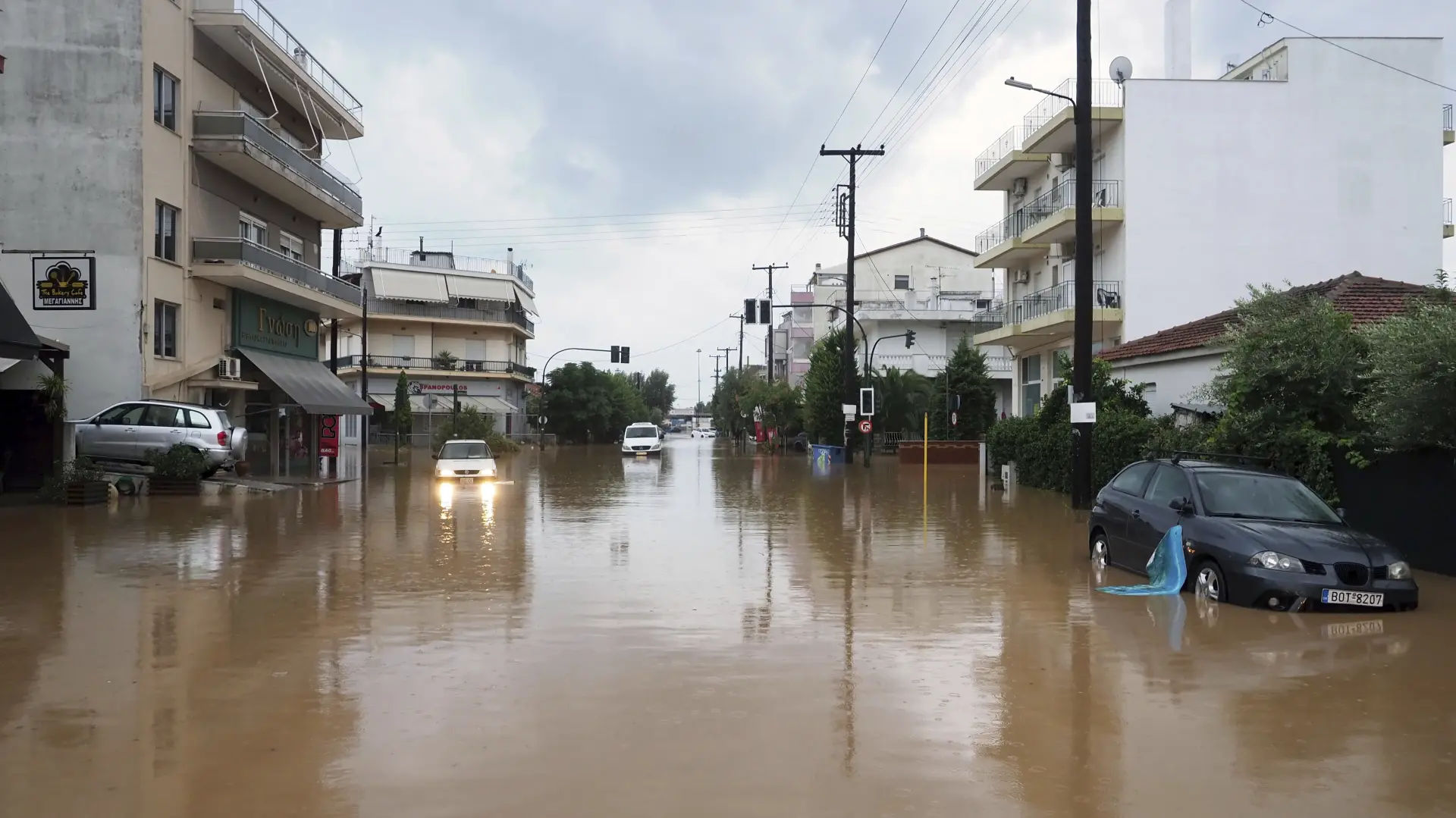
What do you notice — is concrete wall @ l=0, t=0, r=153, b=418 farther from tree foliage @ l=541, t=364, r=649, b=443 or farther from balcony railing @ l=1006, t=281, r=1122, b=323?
tree foliage @ l=541, t=364, r=649, b=443

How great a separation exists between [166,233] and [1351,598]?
84.3ft

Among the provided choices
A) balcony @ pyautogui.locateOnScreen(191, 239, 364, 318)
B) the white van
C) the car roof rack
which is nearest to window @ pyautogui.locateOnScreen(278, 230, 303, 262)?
balcony @ pyautogui.locateOnScreen(191, 239, 364, 318)

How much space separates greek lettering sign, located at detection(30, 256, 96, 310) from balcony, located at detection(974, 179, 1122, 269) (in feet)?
76.9

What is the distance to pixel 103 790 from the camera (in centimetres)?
542

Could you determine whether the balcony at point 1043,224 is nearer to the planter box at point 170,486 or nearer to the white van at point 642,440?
the white van at point 642,440

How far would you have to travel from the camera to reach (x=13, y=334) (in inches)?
738

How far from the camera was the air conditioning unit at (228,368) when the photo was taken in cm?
2902

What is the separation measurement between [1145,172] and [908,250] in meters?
51.2

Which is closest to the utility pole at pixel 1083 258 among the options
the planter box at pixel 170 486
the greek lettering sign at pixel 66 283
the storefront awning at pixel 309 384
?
the planter box at pixel 170 486

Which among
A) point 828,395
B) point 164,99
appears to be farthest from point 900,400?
point 164,99

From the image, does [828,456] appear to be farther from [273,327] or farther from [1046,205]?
[273,327]

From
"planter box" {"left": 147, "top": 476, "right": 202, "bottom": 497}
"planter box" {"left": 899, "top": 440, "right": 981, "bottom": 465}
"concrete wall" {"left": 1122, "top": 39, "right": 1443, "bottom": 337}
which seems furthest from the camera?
"planter box" {"left": 899, "top": 440, "right": 981, "bottom": 465}

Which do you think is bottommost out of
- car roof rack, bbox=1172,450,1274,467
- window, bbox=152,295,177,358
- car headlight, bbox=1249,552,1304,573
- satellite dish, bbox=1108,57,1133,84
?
car headlight, bbox=1249,552,1304,573

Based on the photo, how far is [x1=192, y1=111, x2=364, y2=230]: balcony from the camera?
27.8 metres
